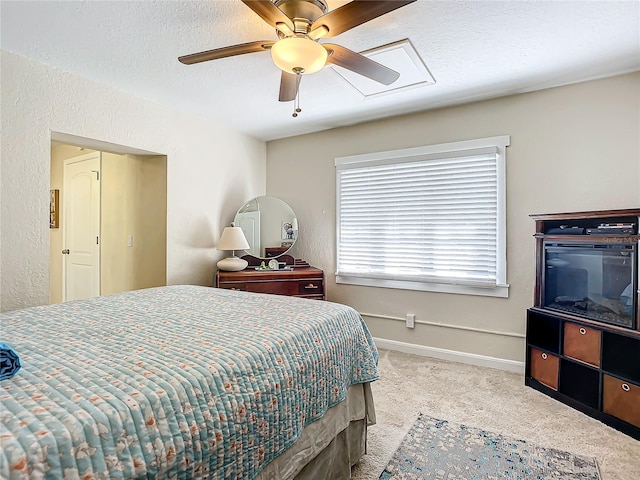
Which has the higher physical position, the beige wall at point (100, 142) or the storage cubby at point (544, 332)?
the beige wall at point (100, 142)

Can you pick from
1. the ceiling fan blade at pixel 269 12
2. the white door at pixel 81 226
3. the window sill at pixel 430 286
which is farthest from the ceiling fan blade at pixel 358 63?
the white door at pixel 81 226

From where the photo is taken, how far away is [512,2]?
72.9 inches

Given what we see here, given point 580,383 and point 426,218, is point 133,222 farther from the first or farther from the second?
point 580,383

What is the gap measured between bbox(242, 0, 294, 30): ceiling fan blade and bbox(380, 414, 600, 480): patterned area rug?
2225 mm

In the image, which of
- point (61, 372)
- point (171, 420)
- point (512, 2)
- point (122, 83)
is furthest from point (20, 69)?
point (512, 2)

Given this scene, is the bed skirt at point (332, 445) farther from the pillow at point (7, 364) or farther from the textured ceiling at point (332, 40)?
the textured ceiling at point (332, 40)

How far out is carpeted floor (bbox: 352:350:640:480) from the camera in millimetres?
1940

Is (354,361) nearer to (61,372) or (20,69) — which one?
(61,372)

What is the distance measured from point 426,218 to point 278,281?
159 cm

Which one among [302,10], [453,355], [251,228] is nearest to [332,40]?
[302,10]

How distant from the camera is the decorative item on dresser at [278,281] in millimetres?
3590

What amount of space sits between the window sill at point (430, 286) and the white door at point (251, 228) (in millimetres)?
1005

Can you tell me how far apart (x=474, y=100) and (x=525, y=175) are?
80cm

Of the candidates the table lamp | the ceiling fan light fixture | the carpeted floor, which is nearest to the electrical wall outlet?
the carpeted floor
